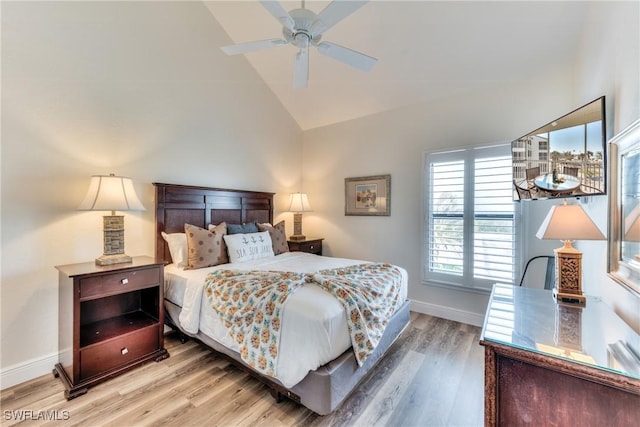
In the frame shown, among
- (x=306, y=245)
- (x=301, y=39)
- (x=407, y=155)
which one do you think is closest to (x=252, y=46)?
(x=301, y=39)

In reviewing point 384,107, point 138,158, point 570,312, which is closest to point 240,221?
point 138,158

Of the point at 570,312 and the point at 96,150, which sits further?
the point at 96,150

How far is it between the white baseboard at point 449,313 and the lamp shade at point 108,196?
3440 millimetres

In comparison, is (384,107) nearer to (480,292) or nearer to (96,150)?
(480,292)

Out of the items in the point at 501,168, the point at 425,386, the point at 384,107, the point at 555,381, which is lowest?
the point at 425,386

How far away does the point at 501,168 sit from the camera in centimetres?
291

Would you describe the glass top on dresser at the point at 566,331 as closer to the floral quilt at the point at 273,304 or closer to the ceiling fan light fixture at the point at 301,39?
the floral quilt at the point at 273,304

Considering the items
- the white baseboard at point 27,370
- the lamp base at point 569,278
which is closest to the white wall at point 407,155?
the lamp base at point 569,278

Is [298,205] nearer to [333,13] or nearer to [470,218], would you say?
[470,218]

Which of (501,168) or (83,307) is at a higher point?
(501,168)

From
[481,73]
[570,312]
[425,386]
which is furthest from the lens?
[481,73]

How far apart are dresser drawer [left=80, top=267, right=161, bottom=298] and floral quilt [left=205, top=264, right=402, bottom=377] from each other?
1.71ft

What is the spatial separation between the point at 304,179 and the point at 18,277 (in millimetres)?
3606

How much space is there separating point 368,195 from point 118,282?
10.1 ft
